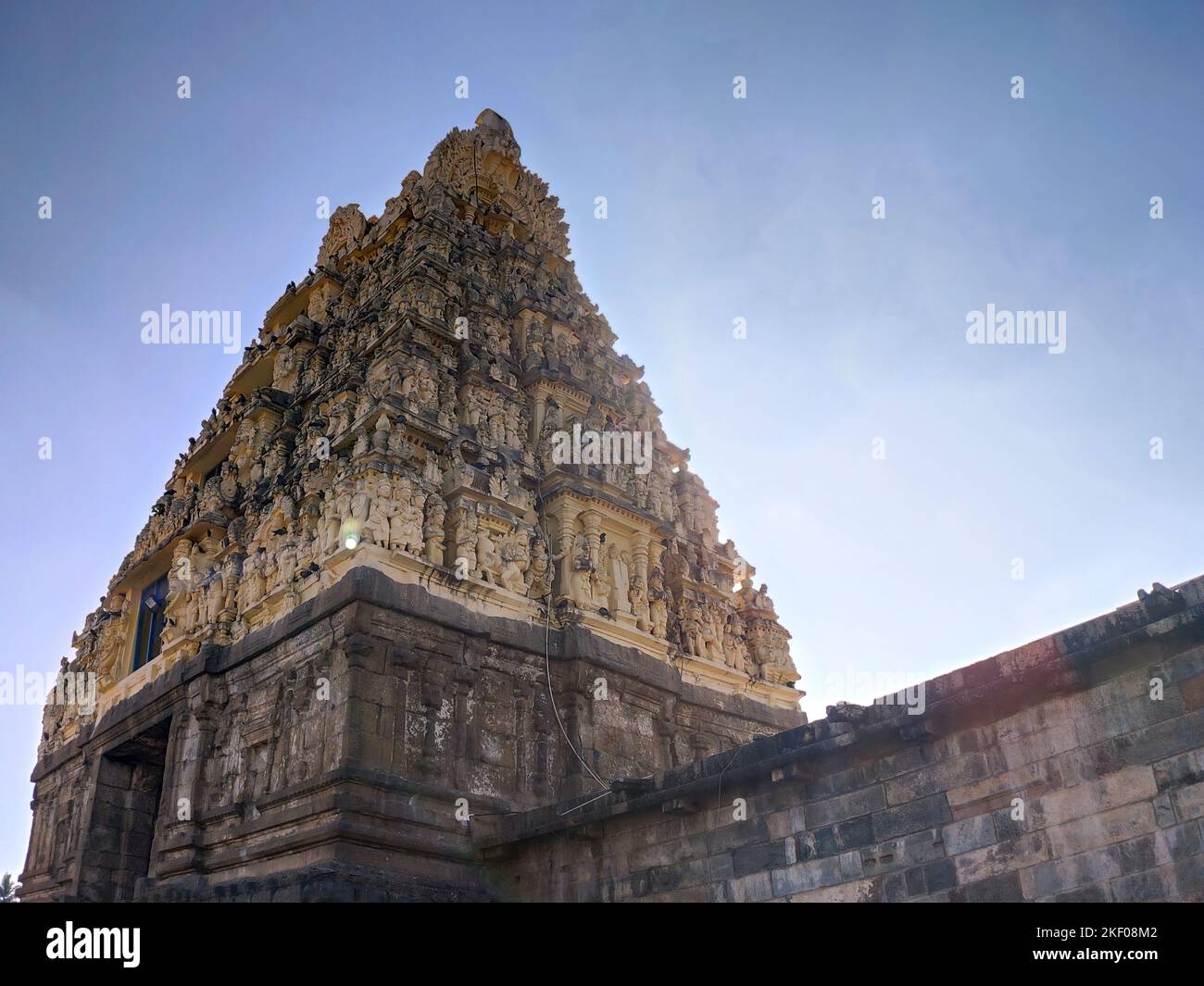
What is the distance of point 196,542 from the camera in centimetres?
2003

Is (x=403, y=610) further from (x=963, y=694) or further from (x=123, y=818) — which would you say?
(x=123, y=818)

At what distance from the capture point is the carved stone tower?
Answer: 14.0 meters

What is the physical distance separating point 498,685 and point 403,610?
2.04 meters

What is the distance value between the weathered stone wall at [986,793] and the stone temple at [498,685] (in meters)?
0.03

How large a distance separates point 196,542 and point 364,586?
747 cm

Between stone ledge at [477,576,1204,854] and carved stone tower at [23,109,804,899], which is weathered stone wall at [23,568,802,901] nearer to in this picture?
carved stone tower at [23,109,804,899]

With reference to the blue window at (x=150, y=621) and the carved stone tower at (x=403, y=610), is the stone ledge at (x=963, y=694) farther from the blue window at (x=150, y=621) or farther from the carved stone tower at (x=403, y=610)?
the blue window at (x=150, y=621)

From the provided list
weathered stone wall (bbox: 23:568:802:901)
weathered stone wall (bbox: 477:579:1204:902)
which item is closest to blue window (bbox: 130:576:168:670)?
weathered stone wall (bbox: 23:568:802:901)

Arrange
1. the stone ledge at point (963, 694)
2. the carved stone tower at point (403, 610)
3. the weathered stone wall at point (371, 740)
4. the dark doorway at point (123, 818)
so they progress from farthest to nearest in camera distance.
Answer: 1. the dark doorway at point (123, 818)
2. the carved stone tower at point (403, 610)
3. the weathered stone wall at point (371, 740)
4. the stone ledge at point (963, 694)

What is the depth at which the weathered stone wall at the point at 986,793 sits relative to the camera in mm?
8406

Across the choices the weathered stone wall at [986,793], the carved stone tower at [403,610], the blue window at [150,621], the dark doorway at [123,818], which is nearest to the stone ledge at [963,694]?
the weathered stone wall at [986,793]

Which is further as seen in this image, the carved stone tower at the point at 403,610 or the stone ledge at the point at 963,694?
the carved stone tower at the point at 403,610

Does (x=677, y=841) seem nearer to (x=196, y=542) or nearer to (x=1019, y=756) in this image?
(x=1019, y=756)
